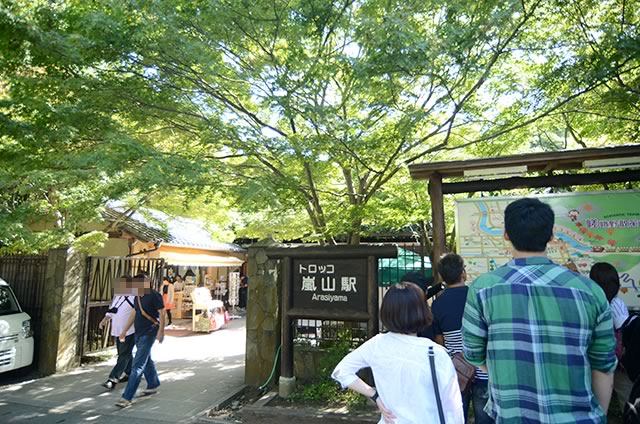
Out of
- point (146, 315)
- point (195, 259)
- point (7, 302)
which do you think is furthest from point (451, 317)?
point (195, 259)

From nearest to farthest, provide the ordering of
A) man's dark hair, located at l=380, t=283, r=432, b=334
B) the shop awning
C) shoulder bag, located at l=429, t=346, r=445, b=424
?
shoulder bag, located at l=429, t=346, r=445, b=424, man's dark hair, located at l=380, t=283, r=432, b=334, the shop awning

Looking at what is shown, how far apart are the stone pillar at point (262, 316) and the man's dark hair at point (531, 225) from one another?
5.01 meters

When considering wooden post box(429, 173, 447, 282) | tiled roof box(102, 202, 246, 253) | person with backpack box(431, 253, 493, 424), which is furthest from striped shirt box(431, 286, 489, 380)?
tiled roof box(102, 202, 246, 253)

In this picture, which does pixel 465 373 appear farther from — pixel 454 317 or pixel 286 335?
pixel 286 335

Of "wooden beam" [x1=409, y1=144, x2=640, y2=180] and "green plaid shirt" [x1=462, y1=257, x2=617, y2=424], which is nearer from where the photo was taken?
"green plaid shirt" [x1=462, y1=257, x2=617, y2=424]

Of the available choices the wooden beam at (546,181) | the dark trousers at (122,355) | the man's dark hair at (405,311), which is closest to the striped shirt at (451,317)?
the man's dark hair at (405,311)

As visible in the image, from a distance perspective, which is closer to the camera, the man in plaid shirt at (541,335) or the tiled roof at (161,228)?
the man in plaid shirt at (541,335)

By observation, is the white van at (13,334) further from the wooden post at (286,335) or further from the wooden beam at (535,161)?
the wooden beam at (535,161)

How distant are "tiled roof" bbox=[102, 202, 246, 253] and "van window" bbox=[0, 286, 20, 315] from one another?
3630mm

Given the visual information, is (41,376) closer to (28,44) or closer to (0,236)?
(0,236)

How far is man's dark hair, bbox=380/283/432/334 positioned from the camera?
223cm

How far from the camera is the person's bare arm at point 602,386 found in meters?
1.89

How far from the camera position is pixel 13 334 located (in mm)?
6762

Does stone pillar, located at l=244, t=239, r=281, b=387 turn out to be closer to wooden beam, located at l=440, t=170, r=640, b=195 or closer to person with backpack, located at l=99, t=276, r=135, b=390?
person with backpack, located at l=99, t=276, r=135, b=390
